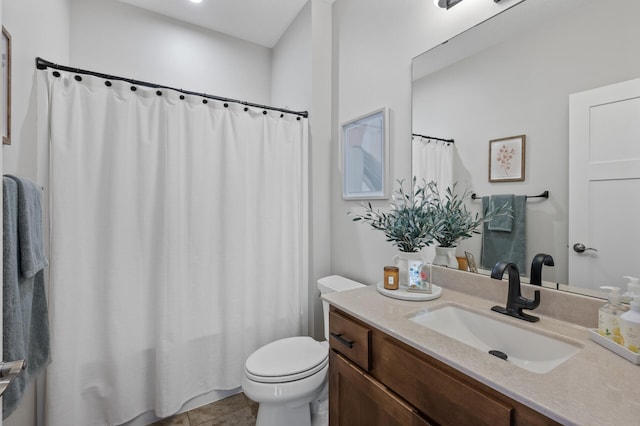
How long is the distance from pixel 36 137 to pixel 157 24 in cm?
146

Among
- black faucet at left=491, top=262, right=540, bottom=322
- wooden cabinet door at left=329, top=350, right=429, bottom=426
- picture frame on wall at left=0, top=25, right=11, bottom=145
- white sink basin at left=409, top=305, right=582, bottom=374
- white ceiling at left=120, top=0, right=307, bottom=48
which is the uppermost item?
white ceiling at left=120, top=0, right=307, bottom=48

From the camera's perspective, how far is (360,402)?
3.38ft

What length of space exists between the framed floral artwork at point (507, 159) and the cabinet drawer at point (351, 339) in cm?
85

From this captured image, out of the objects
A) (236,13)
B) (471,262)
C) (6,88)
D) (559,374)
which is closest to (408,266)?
(471,262)

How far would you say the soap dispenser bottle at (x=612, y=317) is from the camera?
0.78 metres

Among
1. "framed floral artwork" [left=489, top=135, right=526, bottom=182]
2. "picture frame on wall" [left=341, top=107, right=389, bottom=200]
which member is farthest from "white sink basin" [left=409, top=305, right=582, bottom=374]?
"picture frame on wall" [left=341, top=107, right=389, bottom=200]

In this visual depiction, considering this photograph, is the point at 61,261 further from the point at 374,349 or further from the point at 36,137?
the point at 374,349

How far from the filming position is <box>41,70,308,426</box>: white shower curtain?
1448 mm

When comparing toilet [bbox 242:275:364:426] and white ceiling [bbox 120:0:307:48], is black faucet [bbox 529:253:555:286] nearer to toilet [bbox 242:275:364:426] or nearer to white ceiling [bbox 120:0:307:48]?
toilet [bbox 242:275:364:426]

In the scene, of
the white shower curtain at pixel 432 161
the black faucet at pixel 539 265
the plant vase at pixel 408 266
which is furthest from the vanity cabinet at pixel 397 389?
the white shower curtain at pixel 432 161

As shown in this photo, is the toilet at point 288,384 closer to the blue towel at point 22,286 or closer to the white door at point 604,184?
the blue towel at point 22,286

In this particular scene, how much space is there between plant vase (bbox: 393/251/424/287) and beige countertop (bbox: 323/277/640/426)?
0.82 feet

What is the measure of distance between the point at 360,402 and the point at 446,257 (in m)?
0.75

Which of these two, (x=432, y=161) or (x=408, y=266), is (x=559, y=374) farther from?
(x=432, y=161)
